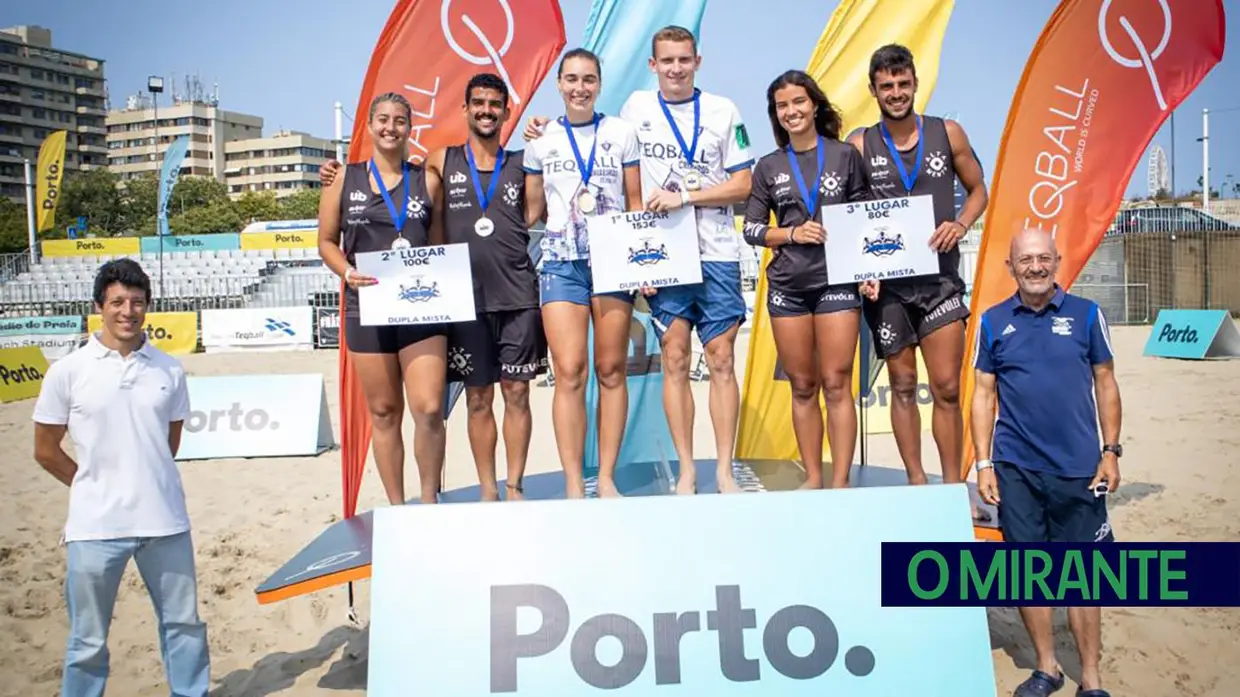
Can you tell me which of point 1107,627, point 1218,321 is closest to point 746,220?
point 1107,627

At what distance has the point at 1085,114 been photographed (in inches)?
214

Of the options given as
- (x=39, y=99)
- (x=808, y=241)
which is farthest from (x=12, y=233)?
(x=808, y=241)

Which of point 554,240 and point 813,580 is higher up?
point 554,240

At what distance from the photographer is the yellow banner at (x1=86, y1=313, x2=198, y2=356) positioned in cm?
1972

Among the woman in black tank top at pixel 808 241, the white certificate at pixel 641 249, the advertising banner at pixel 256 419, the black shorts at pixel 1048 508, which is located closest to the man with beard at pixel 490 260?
the white certificate at pixel 641 249

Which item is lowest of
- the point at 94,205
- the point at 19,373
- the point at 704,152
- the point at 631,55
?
the point at 19,373

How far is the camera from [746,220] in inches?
168

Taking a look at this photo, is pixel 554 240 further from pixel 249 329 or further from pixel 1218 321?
pixel 249 329

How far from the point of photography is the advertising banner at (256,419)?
9.73 meters

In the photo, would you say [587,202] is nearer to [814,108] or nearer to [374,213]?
[374,213]

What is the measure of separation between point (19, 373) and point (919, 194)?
14587 millimetres

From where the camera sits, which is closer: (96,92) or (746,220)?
(746,220)

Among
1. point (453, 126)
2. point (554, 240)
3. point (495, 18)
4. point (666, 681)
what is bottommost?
point (666, 681)

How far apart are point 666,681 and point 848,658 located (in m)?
0.55
